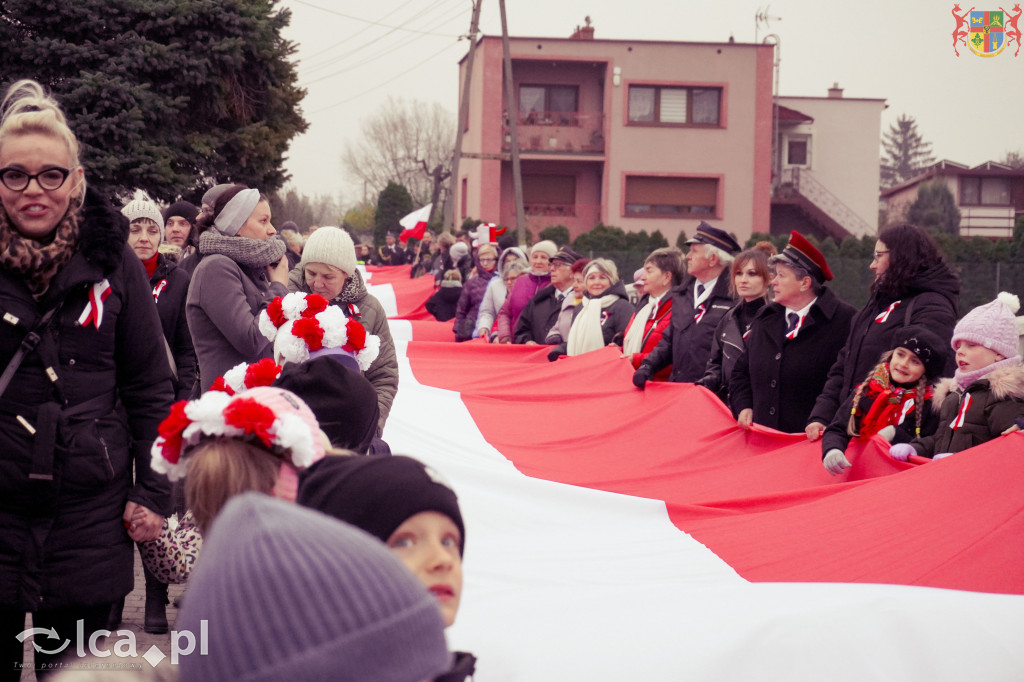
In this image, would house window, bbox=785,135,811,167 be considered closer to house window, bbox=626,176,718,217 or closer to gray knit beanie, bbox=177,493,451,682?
house window, bbox=626,176,718,217

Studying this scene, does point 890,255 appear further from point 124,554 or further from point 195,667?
point 195,667

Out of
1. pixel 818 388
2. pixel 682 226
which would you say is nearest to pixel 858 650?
pixel 818 388

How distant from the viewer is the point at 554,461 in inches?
266

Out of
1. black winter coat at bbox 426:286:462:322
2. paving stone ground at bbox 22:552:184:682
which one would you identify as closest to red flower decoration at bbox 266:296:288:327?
paving stone ground at bbox 22:552:184:682

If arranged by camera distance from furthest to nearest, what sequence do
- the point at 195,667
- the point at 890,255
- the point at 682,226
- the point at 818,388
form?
1. the point at 682,226
2. the point at 818,388
3. the point at 890,255
4. the point at 195,667

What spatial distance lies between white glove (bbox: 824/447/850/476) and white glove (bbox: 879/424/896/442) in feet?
0.70

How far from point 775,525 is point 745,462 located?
5.82 ft

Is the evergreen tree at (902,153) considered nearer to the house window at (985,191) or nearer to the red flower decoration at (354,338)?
the house window at (985,191)

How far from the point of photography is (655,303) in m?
8.70

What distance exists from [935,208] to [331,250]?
5100cm

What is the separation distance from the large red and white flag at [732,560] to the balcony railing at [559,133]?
35423mm

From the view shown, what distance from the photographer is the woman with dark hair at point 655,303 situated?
8.49 meters

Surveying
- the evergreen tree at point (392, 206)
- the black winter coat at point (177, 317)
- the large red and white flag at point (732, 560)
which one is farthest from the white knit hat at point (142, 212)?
the evergreen tree at point (392, 206)

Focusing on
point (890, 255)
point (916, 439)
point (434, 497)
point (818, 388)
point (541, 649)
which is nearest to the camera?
point (434, 497)
